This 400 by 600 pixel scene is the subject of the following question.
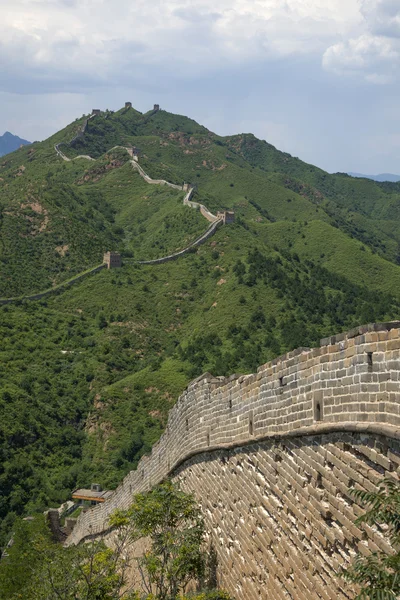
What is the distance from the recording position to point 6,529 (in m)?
35.7

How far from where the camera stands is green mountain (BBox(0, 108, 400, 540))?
1826 inches

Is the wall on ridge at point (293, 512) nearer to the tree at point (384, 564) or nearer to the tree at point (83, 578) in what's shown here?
the tree at point (384, 564)

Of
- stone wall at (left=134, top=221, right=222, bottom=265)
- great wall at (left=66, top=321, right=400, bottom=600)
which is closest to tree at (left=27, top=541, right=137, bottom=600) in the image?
great wall at (left=66, top=321, right=400, bottom=600)

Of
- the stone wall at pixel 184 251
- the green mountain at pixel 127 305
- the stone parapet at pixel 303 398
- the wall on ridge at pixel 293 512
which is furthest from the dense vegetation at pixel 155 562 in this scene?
the stone wall at pixel 184 251

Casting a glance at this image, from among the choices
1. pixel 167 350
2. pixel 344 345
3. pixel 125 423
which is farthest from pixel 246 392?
pixel 167 350

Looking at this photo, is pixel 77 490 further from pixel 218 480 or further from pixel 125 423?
pixel 218 480

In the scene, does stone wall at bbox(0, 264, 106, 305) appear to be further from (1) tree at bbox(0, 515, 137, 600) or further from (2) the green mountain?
(1) tree at bbox(0, 515, 137, 600)

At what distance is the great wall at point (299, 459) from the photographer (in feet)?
22.8

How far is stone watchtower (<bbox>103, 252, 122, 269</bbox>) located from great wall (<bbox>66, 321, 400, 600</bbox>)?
57.9 meters

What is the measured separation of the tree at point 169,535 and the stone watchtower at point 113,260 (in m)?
58.2

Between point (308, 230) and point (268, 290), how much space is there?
29.3 metres

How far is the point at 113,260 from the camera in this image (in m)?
71.9

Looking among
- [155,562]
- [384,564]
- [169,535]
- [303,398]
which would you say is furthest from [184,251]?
[384,564]

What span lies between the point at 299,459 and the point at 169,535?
4.43 m
